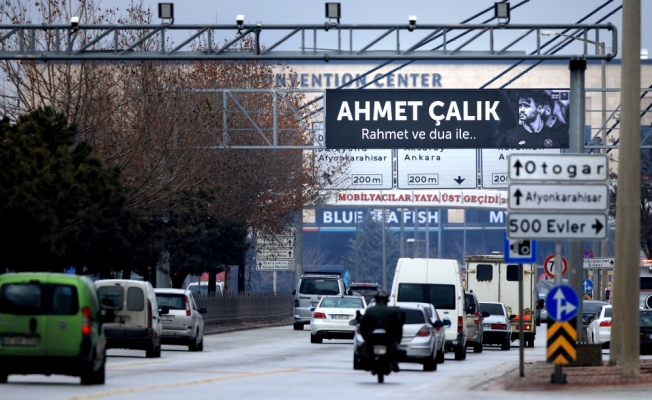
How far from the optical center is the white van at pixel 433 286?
3206cm

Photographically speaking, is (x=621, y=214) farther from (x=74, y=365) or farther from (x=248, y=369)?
(x=74, y=365)

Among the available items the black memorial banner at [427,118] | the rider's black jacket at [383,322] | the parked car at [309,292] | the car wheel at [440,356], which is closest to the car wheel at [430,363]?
the car wheel at [440,356]

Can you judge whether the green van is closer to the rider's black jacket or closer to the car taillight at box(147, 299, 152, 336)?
the rider's black jacket

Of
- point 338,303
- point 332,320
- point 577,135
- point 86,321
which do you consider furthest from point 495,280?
point 86,321

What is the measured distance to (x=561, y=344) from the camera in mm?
19016

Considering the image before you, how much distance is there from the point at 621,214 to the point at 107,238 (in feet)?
62.7

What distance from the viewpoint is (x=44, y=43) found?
4091 cm

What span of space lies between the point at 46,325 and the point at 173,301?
14.9 m

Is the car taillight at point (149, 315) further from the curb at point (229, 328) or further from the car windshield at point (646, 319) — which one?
the curb at point (229, 328)

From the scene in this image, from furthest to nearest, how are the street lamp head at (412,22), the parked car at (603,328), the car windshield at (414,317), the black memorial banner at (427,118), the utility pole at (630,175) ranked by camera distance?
the black memorial banner at (427,118), the parked car at (603,328), the street lamp head at (412,22), the car windshield at (414,317), the utility pole at (630,175)

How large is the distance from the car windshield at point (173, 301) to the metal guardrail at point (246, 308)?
1723cm

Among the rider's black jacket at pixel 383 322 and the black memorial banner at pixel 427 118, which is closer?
the rider's black jacket at pixel 383 322

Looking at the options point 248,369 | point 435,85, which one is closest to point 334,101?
point 248,369

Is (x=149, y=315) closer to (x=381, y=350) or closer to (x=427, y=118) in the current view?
(x=381, y=350)
